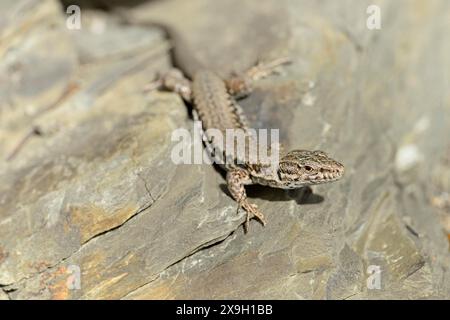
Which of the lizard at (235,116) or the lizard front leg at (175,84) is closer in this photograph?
the lizard at (235,116)

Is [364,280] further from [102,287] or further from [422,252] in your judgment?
[102,287]

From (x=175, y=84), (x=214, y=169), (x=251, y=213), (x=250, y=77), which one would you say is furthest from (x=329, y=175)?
(x=175, y=84)

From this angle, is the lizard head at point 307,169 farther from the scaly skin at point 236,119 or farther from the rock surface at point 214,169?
the rock surface at point 214,169

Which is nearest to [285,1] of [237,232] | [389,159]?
[389,159]

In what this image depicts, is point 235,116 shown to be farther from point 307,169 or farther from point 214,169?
point 307,169

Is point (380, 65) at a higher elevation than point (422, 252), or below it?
higher

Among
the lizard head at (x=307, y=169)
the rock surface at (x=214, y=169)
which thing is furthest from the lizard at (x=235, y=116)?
the rock surface at (x=214, y=169)

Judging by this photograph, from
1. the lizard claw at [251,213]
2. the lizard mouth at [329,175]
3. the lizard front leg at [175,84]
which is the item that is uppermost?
the lizard front leg at [175,84]
